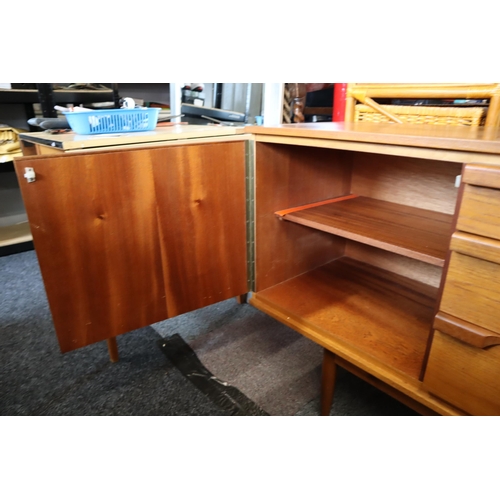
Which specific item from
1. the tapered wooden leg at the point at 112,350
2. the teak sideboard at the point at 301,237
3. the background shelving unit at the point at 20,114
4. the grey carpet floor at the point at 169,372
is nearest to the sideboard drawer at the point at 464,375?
the teak sideboard at the point at 301,237

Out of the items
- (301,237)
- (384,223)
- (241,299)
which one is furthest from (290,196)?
(241,299)

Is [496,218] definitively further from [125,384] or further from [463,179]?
[125,384]

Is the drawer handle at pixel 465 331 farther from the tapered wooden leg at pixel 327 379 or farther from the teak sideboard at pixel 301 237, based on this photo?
the tapered wooden leg at pixel 327 379

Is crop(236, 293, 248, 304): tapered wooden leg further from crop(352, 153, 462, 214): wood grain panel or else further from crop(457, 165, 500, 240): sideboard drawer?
crop(457, 165, 500, 240): sideboard drawer

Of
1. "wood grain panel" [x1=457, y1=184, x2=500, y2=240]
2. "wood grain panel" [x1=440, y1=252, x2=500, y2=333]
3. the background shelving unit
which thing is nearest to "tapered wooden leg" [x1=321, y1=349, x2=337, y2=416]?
"wood grain panel" [x1=440, y1=252, x2=500, y2=333]

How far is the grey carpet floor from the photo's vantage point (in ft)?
3.42

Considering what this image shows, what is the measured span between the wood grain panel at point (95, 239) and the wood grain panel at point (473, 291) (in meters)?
0.58

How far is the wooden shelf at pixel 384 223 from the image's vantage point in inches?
30.7

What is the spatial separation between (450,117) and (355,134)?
55 cm

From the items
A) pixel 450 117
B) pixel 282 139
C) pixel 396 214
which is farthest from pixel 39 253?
pixel 450 117

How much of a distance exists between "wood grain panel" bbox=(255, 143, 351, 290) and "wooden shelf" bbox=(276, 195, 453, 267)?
40 mm

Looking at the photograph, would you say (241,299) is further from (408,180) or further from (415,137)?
(415,137)

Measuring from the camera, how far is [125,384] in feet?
3.71

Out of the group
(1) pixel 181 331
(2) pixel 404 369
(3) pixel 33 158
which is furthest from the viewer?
(1) pixel 181 331
